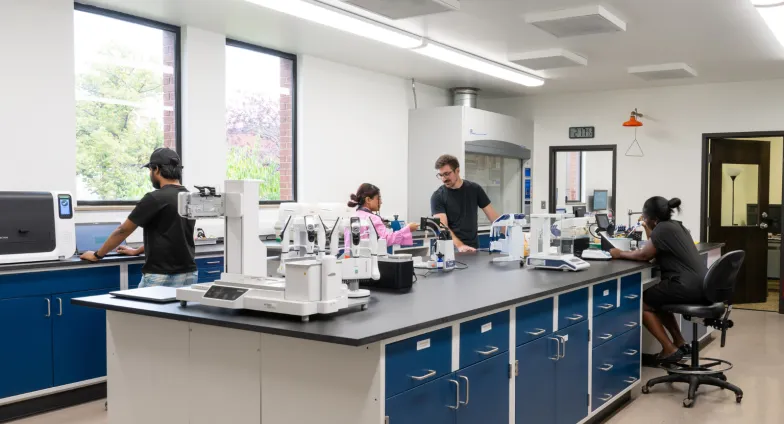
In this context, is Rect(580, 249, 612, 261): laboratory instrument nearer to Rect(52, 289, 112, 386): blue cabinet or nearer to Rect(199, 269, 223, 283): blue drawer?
Rect(199, 269, 223, 283): blue drawer

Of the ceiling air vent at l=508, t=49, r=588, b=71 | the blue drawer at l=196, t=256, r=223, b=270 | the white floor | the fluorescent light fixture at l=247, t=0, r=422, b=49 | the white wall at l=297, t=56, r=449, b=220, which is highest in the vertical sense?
the ceiling air vent at l=508, t=49, r=588, b=71

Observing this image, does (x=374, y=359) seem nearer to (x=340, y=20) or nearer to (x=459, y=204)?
(x=340, y=20)

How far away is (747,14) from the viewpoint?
196 inches

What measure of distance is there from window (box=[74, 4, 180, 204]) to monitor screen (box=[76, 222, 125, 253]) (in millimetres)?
433

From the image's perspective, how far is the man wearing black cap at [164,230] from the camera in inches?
139

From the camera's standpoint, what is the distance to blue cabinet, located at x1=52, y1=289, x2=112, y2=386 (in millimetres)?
4012

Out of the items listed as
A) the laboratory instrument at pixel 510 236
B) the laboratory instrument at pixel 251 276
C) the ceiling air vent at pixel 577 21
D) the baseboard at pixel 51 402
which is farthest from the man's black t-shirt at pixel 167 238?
the ceiling air vent at pixel 577 21

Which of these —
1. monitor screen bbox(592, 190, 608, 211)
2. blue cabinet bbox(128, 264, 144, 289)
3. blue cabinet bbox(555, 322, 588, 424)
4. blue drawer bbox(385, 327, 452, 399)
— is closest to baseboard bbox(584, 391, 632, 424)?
blue cabinet bbox(555, 322, 588, 424)

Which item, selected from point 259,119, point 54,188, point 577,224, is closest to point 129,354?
point 54,188

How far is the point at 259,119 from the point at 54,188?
81.0 inches

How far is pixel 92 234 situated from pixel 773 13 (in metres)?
4.75

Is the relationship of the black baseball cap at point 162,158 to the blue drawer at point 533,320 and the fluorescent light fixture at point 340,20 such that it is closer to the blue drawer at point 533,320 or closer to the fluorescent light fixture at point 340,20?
the fluorescent light fixture at point 340,20

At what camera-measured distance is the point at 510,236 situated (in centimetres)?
453

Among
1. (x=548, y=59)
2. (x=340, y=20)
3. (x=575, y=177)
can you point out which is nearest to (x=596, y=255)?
(x=548, y=59)
